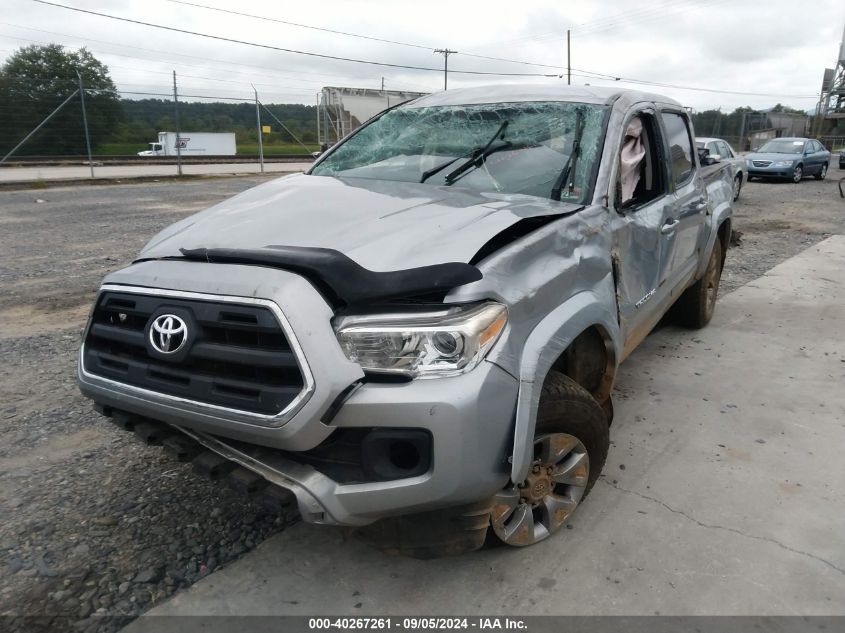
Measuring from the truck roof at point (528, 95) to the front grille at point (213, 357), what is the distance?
84.7 inches

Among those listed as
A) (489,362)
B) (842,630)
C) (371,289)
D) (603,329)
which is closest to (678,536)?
(842,630)

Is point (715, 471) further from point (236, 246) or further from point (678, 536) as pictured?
point (236, 246)

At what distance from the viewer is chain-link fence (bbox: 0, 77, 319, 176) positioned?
19.5 metres

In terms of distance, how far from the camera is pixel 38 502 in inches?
111

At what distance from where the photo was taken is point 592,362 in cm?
280

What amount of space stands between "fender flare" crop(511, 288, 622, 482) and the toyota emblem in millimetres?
1101

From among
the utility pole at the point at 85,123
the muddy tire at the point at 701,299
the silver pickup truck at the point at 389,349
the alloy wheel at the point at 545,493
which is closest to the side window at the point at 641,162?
the silver pickup truck at the point at 389,349

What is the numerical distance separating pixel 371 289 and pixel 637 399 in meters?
2.63

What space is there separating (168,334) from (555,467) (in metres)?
1.49

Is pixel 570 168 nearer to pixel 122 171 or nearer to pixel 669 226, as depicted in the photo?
pixel 669 226

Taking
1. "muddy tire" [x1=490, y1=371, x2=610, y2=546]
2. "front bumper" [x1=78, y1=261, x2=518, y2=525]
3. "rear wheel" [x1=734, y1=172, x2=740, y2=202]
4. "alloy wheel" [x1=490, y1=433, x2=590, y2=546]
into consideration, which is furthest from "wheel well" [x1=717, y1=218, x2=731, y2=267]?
"rear wheel" [x1=734, y1=172, x2=740, y2=202]

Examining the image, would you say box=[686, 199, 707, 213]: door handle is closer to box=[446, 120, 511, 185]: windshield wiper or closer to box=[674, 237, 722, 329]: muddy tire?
box=[674, 237, 722, 329]: muddy tire

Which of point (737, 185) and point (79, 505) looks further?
point (737, 185)

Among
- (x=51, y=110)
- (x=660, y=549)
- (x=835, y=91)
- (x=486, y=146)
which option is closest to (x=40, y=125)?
(x=51, y=110)
